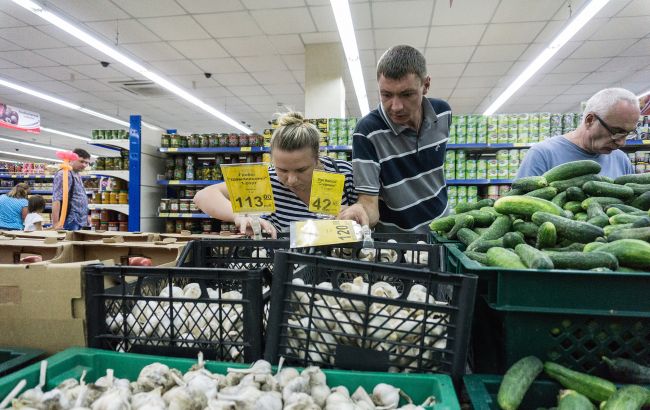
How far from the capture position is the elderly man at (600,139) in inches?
89.7

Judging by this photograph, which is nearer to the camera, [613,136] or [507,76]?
[613,136]

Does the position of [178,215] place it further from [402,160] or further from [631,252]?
[631,252]

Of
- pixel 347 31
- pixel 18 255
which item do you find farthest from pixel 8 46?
pixel 18 255

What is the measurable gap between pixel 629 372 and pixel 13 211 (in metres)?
7.74

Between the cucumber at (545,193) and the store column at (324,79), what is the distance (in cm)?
585

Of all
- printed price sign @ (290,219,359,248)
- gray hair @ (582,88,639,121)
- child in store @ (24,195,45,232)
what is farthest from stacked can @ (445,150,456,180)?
child in store @ (24,195,45,232)

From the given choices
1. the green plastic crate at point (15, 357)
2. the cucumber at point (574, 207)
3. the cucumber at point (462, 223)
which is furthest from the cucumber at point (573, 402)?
the green plastic crate at point (15, 357)

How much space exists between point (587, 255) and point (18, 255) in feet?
8.66

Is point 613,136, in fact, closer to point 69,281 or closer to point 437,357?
point 437,357

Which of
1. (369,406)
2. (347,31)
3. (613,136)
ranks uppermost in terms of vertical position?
(347,31)

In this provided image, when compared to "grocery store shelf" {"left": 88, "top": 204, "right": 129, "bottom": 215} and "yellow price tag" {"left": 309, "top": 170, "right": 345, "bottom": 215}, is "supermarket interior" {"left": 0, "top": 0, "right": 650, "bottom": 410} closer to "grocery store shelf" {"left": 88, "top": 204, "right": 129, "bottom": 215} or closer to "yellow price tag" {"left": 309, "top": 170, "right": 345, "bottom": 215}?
"yellow price tag" {"left": 309, "top": 170, "right": 345, "bottom": 215}

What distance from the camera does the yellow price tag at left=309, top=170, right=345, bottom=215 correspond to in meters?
1.29

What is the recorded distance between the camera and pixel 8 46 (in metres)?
6.73

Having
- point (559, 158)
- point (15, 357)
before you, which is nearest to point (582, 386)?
point (15, 357)
